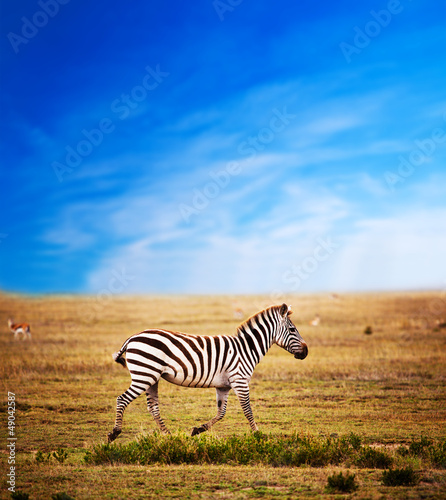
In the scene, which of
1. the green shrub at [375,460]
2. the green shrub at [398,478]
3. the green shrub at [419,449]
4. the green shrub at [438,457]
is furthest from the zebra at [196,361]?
the green shrub at [438,457]

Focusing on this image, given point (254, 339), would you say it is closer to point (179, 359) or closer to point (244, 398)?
point (244, 398)

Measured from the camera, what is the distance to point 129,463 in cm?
885

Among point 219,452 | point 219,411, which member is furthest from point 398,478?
point 219,411

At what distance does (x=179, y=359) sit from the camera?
9.73 m

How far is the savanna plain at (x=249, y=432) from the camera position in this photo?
757 centimetres

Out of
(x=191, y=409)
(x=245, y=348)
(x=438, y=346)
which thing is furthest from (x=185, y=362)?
(x=438, y=346)

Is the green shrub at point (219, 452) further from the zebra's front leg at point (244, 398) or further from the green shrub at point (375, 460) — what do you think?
the zebra's front leg at point (244, 398)

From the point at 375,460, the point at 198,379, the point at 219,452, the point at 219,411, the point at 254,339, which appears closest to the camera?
the point at 375,460

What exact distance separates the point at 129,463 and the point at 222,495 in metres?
2.43

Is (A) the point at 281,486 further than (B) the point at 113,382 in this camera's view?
No

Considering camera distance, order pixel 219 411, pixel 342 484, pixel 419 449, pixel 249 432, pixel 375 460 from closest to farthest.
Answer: pixel 342 484, pixel 375 460, pixel 419 449, pixel 219 411, pixel 249 432

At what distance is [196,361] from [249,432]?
8.74 feet

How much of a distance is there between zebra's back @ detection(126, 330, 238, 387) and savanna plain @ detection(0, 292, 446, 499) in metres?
1.07

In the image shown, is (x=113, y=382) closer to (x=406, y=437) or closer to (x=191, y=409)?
(x=191, y=409)
